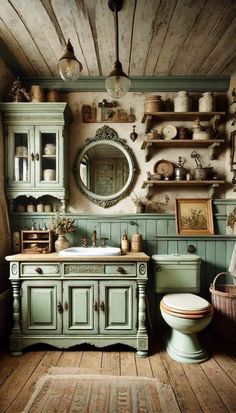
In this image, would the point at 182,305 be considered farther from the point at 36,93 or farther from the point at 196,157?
the point at 36,93

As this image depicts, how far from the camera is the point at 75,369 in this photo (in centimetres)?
228

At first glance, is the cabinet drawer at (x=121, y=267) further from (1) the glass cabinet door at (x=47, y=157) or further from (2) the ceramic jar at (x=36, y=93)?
(2) the ceramic jar at (x=36, y=93)

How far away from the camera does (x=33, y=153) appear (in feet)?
9.41

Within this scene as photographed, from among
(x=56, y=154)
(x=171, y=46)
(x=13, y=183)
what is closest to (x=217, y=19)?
(x=171, y=46)

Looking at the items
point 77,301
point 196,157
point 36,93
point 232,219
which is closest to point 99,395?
point 77,301

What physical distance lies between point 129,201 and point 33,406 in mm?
2028

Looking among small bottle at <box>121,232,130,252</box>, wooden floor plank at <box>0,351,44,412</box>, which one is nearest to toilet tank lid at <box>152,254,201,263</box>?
small bottle at <box>121,232,130,252</box>

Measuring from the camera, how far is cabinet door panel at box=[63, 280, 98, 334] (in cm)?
255

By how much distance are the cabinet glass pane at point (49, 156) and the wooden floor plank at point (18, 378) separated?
166cm

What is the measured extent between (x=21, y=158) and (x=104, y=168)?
0.89m

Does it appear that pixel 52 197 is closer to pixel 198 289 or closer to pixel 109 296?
pixel 109 296

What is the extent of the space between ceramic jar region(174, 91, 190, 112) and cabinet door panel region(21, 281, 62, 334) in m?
2.15

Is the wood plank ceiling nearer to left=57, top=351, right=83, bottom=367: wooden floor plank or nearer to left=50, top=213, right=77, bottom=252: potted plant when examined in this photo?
left=50, top=213, right=77, bottom=252: potted plant

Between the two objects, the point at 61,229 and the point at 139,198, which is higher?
the point at 139,198
